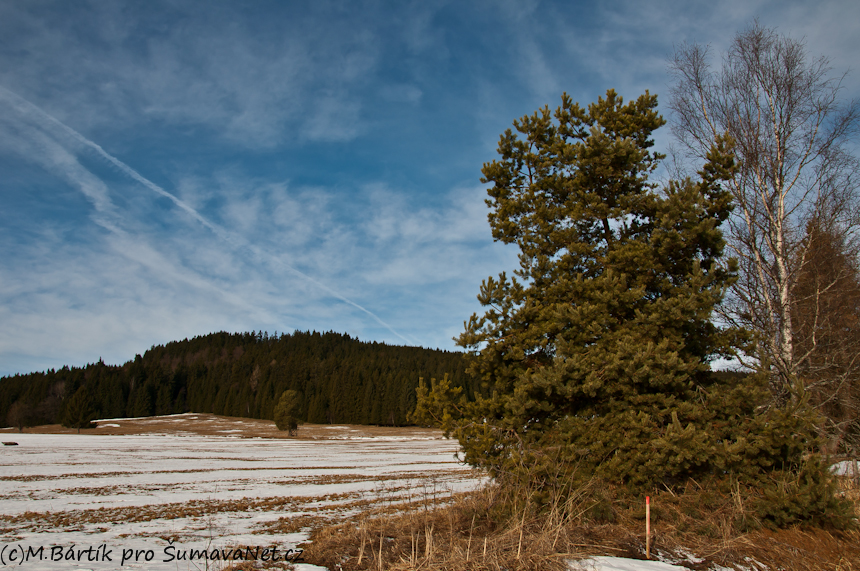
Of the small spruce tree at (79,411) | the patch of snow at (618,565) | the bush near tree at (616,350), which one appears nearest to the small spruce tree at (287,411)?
the small spruce tree at (79,411)

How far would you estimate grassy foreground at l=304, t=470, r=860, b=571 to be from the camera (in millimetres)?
5211

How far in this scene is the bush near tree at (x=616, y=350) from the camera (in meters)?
6.95

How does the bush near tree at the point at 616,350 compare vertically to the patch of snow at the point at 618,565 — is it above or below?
above

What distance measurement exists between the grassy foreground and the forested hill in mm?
78432

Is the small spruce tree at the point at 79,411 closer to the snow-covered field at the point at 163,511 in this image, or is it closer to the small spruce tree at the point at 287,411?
the small spruce tree at the point at 287,411

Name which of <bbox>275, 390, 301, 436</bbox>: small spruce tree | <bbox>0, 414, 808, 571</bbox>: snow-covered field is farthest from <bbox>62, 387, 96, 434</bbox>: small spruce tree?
<bbox>0, 414, 808, 571</bbox>: snow-covered field

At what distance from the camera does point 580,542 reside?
5926 mm

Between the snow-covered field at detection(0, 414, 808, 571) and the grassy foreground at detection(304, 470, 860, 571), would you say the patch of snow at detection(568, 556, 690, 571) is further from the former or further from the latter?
the grassy foreground at detection(304, 470, 860, 571)

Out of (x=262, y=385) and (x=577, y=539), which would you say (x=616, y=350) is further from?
(x=262, y=385)

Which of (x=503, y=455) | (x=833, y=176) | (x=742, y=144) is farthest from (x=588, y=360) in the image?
(x=833, y=176)

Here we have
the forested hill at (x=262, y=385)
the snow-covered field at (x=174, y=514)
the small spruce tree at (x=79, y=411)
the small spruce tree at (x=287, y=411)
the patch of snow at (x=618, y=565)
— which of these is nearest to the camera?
the patch of snow at (x=618, y=565)

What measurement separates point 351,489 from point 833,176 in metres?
16.3

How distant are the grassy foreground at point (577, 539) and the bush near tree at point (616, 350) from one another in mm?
324

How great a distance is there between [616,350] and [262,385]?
112534 millimetres
